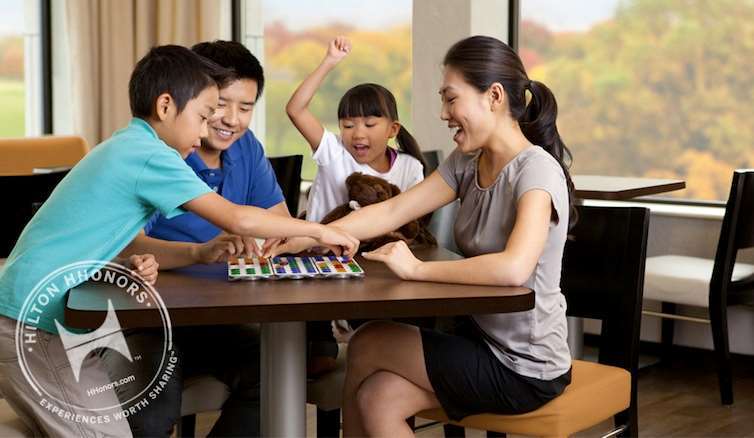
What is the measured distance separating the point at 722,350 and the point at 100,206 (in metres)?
2.70

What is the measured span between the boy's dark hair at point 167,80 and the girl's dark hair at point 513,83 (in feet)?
1.68

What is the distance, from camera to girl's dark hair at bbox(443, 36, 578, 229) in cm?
219

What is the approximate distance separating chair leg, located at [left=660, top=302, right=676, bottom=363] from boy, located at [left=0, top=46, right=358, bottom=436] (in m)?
2.78

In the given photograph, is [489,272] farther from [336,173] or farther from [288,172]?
[288,172]

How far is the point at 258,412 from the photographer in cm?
238

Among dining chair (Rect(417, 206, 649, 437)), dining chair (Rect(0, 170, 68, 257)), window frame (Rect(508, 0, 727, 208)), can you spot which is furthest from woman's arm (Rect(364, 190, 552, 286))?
window frame (Rect(508, 0, 727, 208))

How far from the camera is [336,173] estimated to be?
10.5ft

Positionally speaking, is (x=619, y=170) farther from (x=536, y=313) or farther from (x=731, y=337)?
(x=536, y=313)

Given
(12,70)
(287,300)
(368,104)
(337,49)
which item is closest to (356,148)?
(368,104)

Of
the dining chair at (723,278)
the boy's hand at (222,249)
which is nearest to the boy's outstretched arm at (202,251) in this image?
the boy's hand at (222,249)

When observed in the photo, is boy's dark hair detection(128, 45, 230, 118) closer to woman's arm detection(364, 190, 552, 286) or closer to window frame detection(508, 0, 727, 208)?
woman's arm detection(364, 190, 552, 286)

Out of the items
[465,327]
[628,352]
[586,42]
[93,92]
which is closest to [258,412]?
[465,327]

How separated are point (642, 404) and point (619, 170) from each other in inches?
49.4

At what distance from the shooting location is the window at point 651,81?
4461 millimetres
